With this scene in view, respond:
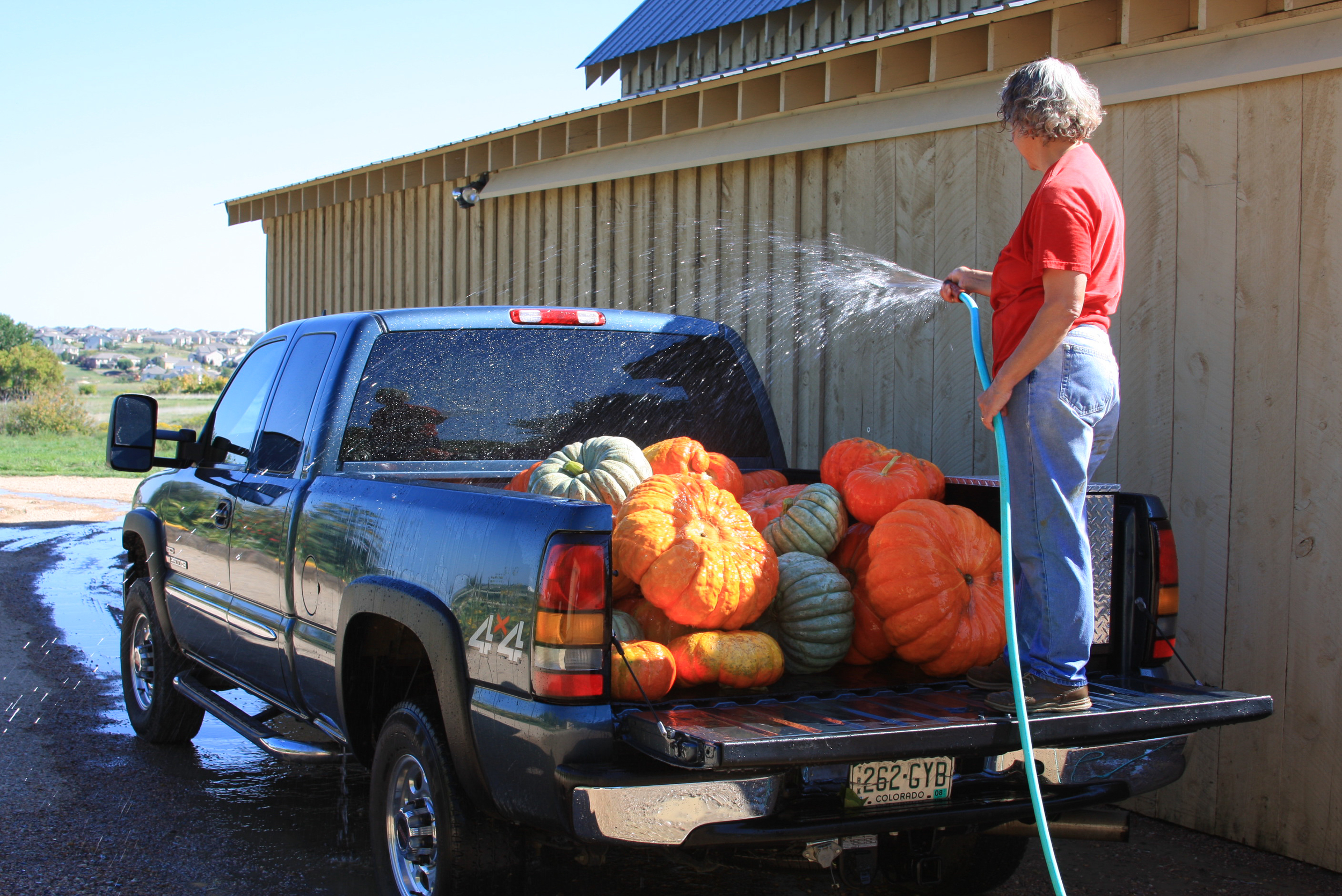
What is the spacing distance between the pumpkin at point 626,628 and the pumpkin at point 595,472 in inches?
21.8

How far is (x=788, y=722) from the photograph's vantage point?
9.50 ft

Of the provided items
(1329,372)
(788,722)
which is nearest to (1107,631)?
(788,722)

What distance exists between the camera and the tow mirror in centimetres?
511

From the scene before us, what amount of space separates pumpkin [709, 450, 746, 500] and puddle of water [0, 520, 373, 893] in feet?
6.41

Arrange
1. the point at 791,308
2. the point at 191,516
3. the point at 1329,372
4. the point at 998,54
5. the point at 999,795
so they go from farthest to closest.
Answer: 1. the point at 791,308
2. the point at 998,54
3. the point at 191,516
4. the point at 1329,372
5. the point at 999,795

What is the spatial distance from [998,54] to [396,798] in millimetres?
4442

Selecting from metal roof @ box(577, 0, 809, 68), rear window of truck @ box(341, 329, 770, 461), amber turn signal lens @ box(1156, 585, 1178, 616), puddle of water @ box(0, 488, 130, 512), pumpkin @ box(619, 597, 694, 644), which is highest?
metal roof @ box(577, 0, 809, 68)

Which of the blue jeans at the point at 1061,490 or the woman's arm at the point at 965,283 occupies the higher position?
the woman's arm at the point at 965,283

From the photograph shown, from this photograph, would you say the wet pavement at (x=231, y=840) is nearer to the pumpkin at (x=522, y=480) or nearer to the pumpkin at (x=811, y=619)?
the pumpkin at (x=811, y=619)

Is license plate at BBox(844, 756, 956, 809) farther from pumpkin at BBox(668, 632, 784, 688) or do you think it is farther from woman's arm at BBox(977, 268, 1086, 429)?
woman's arm at BBox(977, 268, 1086, 429)

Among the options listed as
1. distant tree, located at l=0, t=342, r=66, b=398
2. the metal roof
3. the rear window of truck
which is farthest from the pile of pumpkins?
distant tree, located at l=0, t=342, r=66, b=398

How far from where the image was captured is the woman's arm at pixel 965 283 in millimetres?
3938

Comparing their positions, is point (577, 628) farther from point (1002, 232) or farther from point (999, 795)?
point (1002, 232)

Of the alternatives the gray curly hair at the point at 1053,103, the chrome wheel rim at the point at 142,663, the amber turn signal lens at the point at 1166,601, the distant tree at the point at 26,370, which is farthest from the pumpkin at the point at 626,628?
the distant tree at the point at 26,370
